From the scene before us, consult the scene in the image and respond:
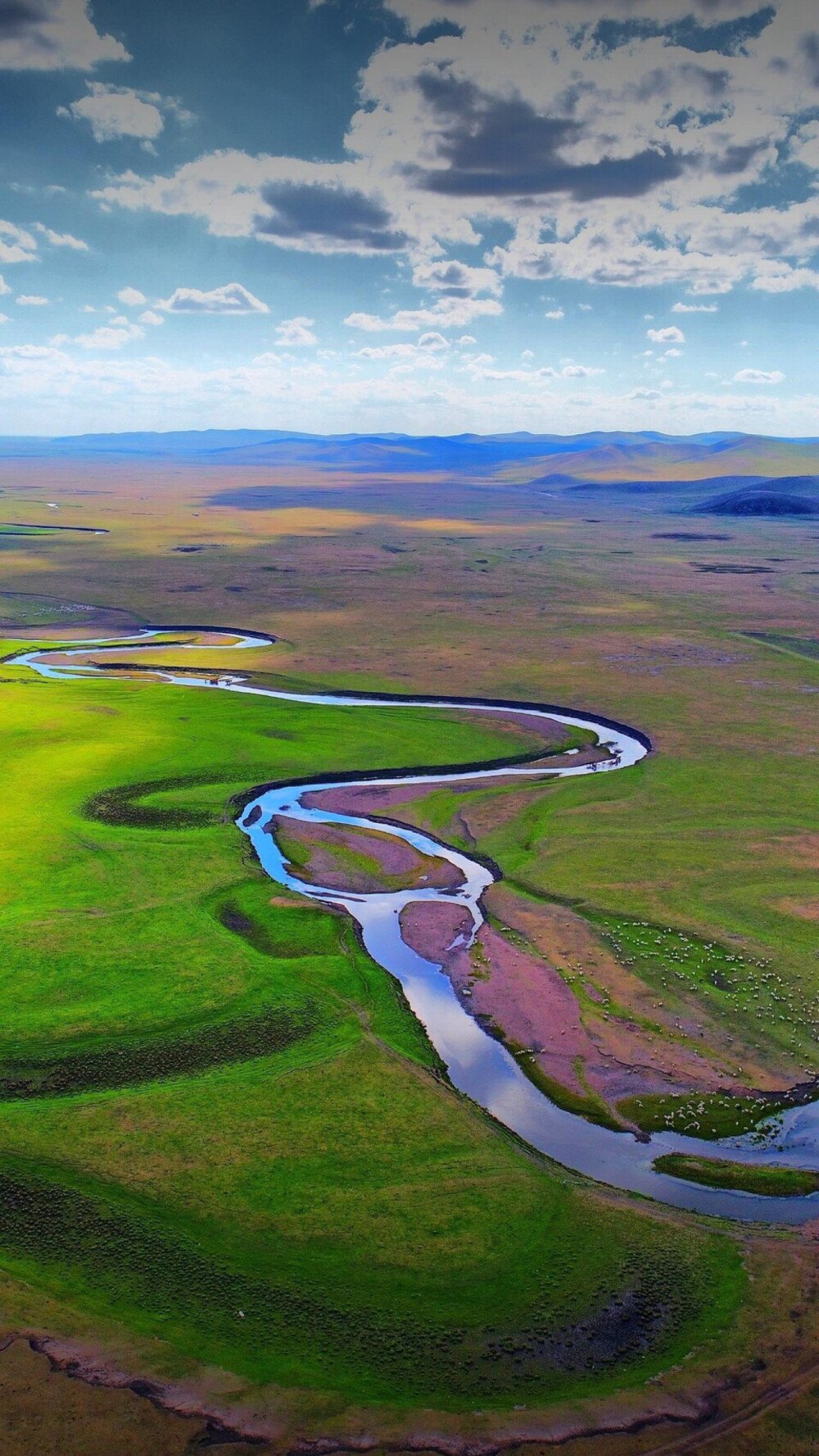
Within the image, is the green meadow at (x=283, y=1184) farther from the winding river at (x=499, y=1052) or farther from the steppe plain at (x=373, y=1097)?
the winding river at (x=499, y=1052)

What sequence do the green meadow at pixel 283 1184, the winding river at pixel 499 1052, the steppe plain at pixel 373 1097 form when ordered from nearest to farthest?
1. the steppe plain at pixel 373 1097
2. the green meadow at pixel 283 1184
3. the winding river at pixel 499 1052

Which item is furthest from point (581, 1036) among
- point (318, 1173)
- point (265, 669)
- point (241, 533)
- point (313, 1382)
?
point (241, 533)

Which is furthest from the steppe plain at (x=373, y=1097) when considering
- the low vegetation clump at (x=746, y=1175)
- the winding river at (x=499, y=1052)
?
the low vegetation clump at (x=746, y=1175)

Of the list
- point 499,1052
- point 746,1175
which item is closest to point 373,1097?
point 499,1052

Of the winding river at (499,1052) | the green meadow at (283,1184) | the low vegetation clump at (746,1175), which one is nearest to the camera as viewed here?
the green meadow at (283,1184)

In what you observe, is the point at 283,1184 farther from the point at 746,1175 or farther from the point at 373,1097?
the point at 746,1175

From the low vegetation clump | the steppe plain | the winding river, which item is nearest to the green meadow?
the steppe plain
